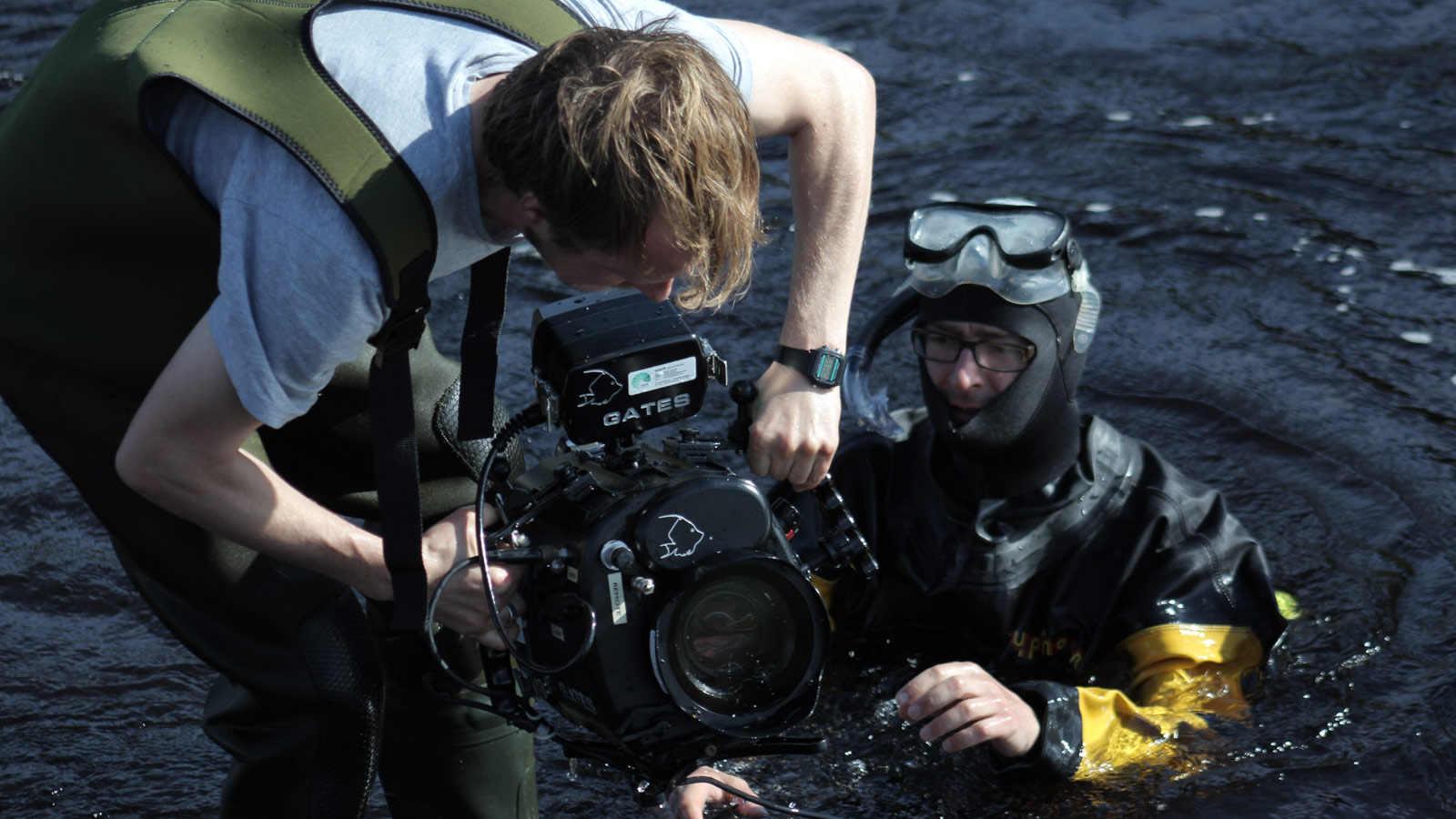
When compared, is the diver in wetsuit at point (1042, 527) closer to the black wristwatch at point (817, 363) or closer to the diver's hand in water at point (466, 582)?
the black wristwatch at point (817, 363)

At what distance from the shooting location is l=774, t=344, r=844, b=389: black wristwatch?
227 centimetres

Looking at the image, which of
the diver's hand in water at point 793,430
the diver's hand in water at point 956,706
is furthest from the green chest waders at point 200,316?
the diver's hand in water at point 956,706

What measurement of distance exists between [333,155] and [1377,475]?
331cm

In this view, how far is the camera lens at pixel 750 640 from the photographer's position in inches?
80.1

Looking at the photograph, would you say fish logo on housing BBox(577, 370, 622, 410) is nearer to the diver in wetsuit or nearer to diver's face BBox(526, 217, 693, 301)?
diver's face BBox(526, 217, 693, 301)

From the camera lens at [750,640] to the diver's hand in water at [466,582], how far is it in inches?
10.2

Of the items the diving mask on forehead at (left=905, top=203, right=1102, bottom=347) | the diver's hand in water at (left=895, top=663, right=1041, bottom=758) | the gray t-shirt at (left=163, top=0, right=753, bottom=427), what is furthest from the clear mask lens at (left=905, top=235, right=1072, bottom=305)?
the gray t-shirt at (left=163, top=0, right=753, bottom=427)

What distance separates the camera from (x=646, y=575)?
1978 millimetres

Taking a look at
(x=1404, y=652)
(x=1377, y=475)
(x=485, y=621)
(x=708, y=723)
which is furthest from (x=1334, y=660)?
(x=485, y=621)

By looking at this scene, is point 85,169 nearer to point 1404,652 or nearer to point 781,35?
point 781,35

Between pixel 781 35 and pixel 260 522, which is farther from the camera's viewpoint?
pixel 781 35

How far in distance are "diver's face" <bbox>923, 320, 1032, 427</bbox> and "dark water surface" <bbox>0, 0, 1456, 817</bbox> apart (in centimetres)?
66

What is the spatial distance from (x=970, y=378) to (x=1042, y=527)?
0.36 m

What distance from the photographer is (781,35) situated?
2365 millimetres
